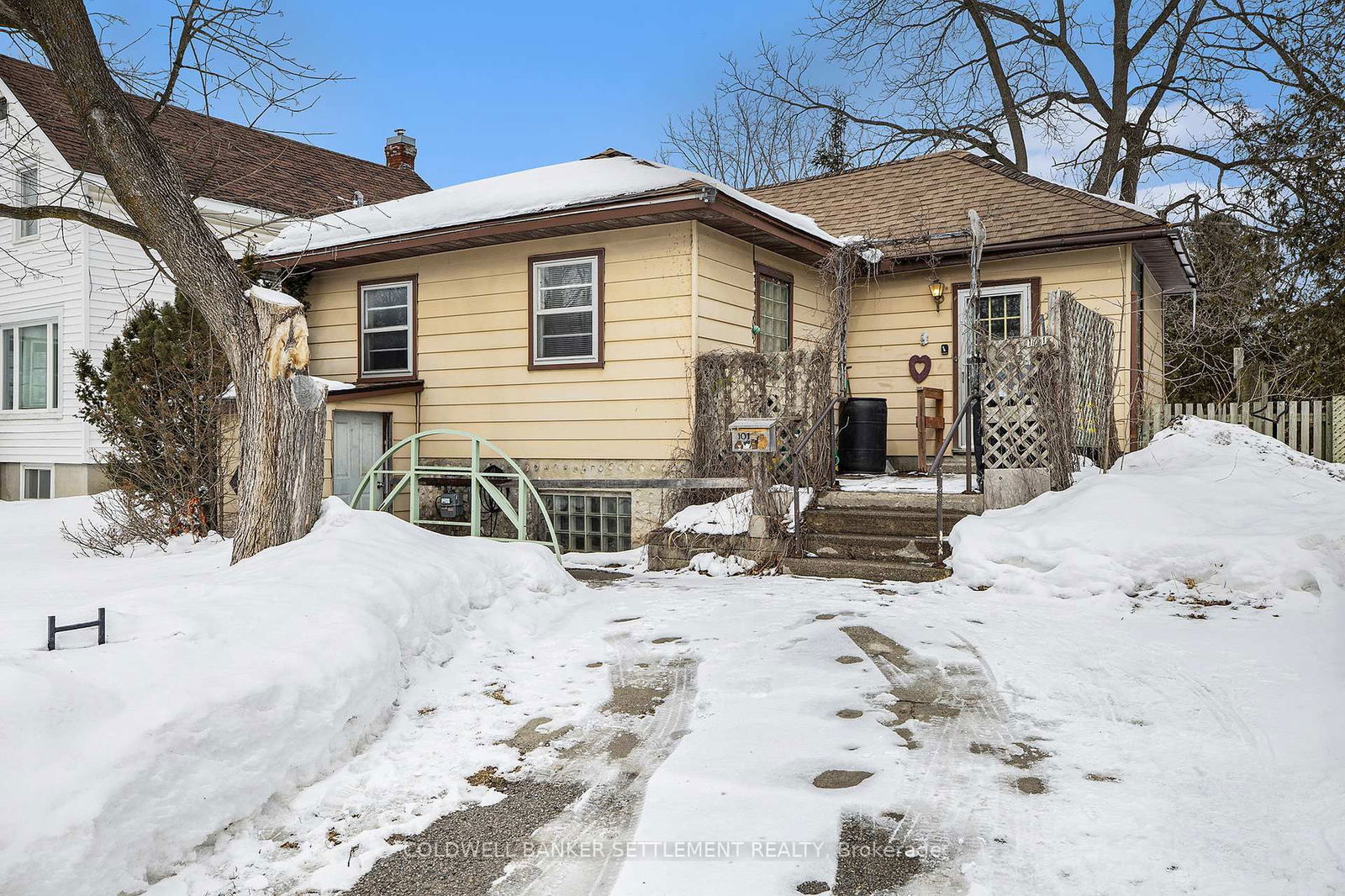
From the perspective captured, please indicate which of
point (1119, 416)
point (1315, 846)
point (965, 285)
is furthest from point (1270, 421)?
point (1315, 846)

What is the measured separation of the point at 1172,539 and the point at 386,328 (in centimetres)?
952

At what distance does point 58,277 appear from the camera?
1483cm

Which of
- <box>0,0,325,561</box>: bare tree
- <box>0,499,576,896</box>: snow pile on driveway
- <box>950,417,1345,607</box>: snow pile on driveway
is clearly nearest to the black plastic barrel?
<box>950,417,1345,607</box>: snow pile on driveway

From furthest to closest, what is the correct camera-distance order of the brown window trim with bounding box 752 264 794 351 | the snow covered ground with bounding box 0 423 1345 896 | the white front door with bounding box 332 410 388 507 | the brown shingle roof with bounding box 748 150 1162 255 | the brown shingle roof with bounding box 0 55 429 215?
the brown shingle roof with bounding box 0 55 429 215 < the brown shingle roof with bounding box 748 150 1162 255 < the brown window trim with bounding box 752 264 794 351 < the white front door with bounding box 332 410 388 507 < the snow covered ground with bounding box 0 423 1345 896

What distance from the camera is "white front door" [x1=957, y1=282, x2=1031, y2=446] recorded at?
11766mm

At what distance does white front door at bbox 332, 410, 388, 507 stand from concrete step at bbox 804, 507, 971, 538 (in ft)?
17.3

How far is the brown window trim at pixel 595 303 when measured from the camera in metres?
10.2

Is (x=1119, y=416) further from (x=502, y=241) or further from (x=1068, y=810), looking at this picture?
(x=1068, y=810)

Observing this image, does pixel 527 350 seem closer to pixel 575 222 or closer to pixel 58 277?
pixel 575 222

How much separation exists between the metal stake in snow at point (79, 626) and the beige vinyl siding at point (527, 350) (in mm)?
6648

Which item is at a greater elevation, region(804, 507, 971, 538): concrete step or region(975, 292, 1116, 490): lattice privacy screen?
region(975, 292, 1116, 490): lattice privacy screen

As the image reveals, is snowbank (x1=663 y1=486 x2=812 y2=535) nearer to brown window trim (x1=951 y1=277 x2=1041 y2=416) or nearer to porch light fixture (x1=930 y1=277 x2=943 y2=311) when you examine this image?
brown window trim (x1=951 y1=277 x2=1041 y2=416)

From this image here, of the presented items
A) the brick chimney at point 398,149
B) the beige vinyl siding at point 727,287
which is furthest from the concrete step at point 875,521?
the brick chimney at point 398,149

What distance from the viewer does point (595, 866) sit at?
282 centimetres
